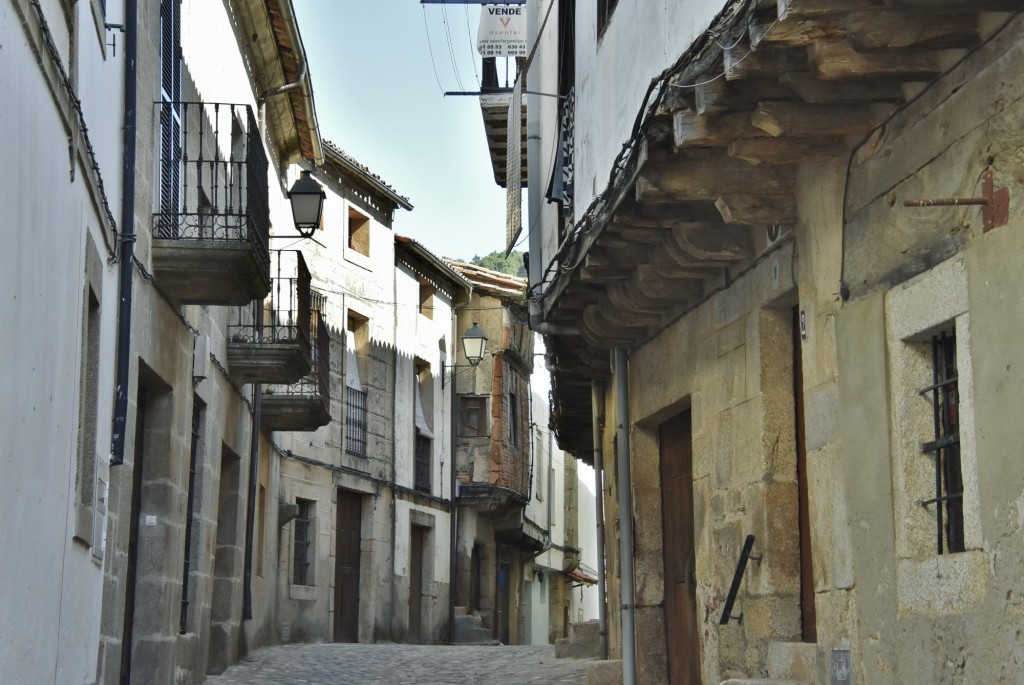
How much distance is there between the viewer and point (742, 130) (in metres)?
6.16

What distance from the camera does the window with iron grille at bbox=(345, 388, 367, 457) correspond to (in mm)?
23844

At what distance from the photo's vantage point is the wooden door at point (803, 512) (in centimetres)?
770

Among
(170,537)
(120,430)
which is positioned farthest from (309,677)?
(120,430)

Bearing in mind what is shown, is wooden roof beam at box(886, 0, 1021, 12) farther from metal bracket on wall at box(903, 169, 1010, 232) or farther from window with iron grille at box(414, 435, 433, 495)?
window with iron grille at box(414, 435, 433, 495)

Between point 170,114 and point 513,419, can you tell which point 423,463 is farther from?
point 170,114

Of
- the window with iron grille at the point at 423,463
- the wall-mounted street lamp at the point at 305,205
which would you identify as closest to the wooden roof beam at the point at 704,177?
the wall-mounted street lamp at the point at 305,205

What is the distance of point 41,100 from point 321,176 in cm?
1746

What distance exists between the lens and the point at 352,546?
24.1 meters

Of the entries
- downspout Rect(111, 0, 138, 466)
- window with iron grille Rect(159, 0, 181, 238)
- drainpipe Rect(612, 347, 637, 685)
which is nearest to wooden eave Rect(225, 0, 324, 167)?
window with iron grille Rect(159, 0, 181, 238)

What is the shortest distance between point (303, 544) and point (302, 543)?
0.08ft

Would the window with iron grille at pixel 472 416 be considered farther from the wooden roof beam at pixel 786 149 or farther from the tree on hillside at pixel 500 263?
the tree on hillside at pixel 500 263

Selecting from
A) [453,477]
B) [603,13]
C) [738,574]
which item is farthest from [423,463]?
[738,574]

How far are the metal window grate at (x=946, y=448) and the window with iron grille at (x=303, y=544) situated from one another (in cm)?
1640

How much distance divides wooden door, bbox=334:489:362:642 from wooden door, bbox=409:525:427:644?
7.68 feet
